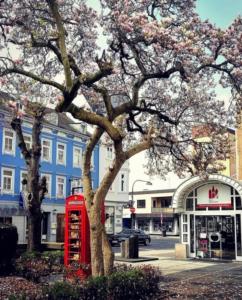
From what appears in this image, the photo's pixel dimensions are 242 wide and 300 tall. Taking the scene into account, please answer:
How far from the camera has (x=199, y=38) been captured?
474 inches

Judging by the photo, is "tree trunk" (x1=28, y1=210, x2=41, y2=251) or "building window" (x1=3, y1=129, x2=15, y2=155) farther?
"building window" (x1=3, y1=129, x2=15, y2=155)

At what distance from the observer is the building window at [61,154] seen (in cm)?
4406

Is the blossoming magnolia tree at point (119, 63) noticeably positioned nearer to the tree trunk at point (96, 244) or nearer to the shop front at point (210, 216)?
the tree trunk at point (96, 244)

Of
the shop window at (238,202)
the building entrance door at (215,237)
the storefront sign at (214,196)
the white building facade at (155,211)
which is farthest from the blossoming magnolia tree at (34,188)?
the white building facade at (155,211)

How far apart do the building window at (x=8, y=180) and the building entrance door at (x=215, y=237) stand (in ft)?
61.7

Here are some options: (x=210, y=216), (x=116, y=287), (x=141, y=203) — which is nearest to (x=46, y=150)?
(x=210, y=216)

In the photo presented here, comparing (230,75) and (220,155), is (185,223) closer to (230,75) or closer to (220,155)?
(220,155)

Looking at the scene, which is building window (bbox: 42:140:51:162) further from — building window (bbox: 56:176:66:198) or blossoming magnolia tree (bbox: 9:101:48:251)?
blossoming magnolia tree (bbox: 9:101:48:251)

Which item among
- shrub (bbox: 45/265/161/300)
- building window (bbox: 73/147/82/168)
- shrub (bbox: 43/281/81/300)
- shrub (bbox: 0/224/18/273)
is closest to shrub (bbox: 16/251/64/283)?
shrub (bbox: 0/224/18/273)

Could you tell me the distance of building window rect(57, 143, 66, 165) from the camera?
Answer: 44062 millimetres

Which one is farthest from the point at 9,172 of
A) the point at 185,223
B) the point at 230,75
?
the point at 230,75

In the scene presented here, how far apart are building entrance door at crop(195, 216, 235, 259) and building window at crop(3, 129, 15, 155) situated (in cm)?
1926

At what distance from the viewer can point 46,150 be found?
139 ft

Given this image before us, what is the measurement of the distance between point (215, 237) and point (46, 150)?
22.2 meters
